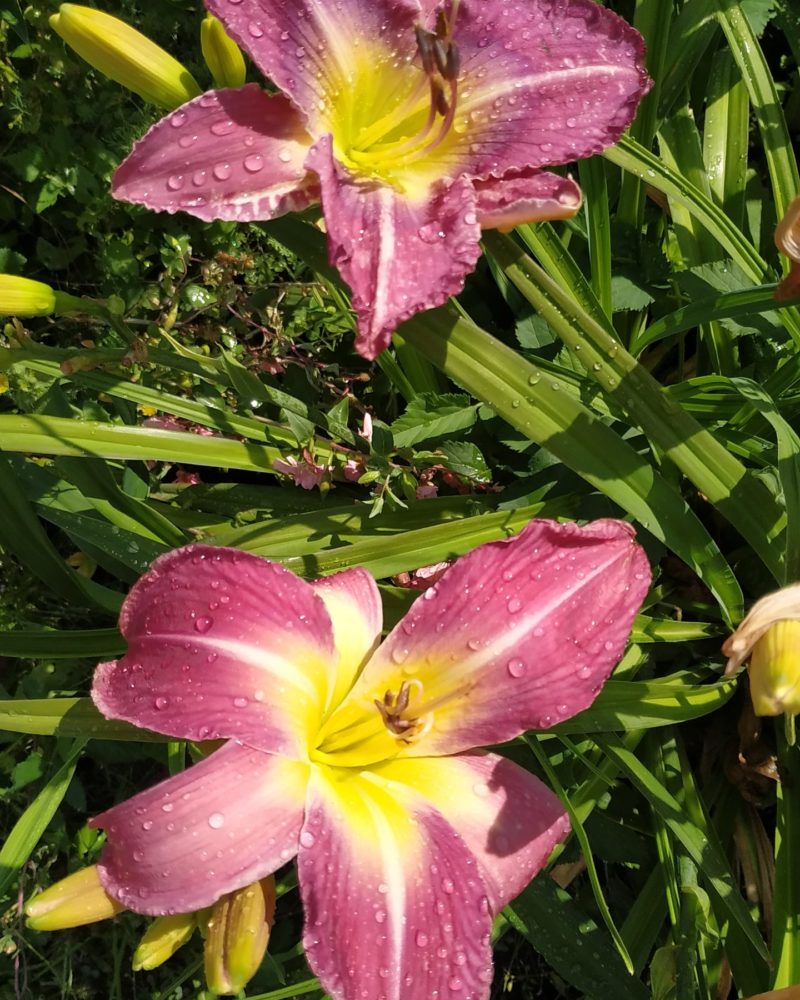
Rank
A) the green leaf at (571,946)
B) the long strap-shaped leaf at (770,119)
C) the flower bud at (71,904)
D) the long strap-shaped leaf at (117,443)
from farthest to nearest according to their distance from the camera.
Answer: the long strap-shaped leaf at (770,119) < the green leaf at (571,946) < the long strap-shaped leaf at (117,443) < the flower bud at (71,904)

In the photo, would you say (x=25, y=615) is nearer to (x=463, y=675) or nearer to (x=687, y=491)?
(x=463, y=675)

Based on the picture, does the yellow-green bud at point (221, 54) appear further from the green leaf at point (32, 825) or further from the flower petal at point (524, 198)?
the green leaf at point (32, 825)

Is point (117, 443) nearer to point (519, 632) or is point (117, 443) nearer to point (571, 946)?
point (519, 632)

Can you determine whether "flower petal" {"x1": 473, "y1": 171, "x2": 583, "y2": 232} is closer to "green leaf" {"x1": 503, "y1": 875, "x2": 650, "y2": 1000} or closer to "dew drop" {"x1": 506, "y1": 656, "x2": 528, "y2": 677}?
"dew drop" {"x1": 506, "y1": 656, "x2": 528, "y2": 677}

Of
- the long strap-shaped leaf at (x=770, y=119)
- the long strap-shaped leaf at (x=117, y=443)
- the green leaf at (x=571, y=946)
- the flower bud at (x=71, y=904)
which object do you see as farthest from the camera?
the long strap-shaped leaf at (x=770, y=119)

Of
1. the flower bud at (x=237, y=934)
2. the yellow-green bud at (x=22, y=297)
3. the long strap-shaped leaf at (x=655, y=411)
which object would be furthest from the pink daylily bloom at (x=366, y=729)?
the yellow-green bud at (x=22, y=297)

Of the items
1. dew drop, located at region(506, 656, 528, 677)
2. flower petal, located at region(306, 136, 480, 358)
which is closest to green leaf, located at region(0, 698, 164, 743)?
dew drop, located at region(506, 656, 528, 677)
